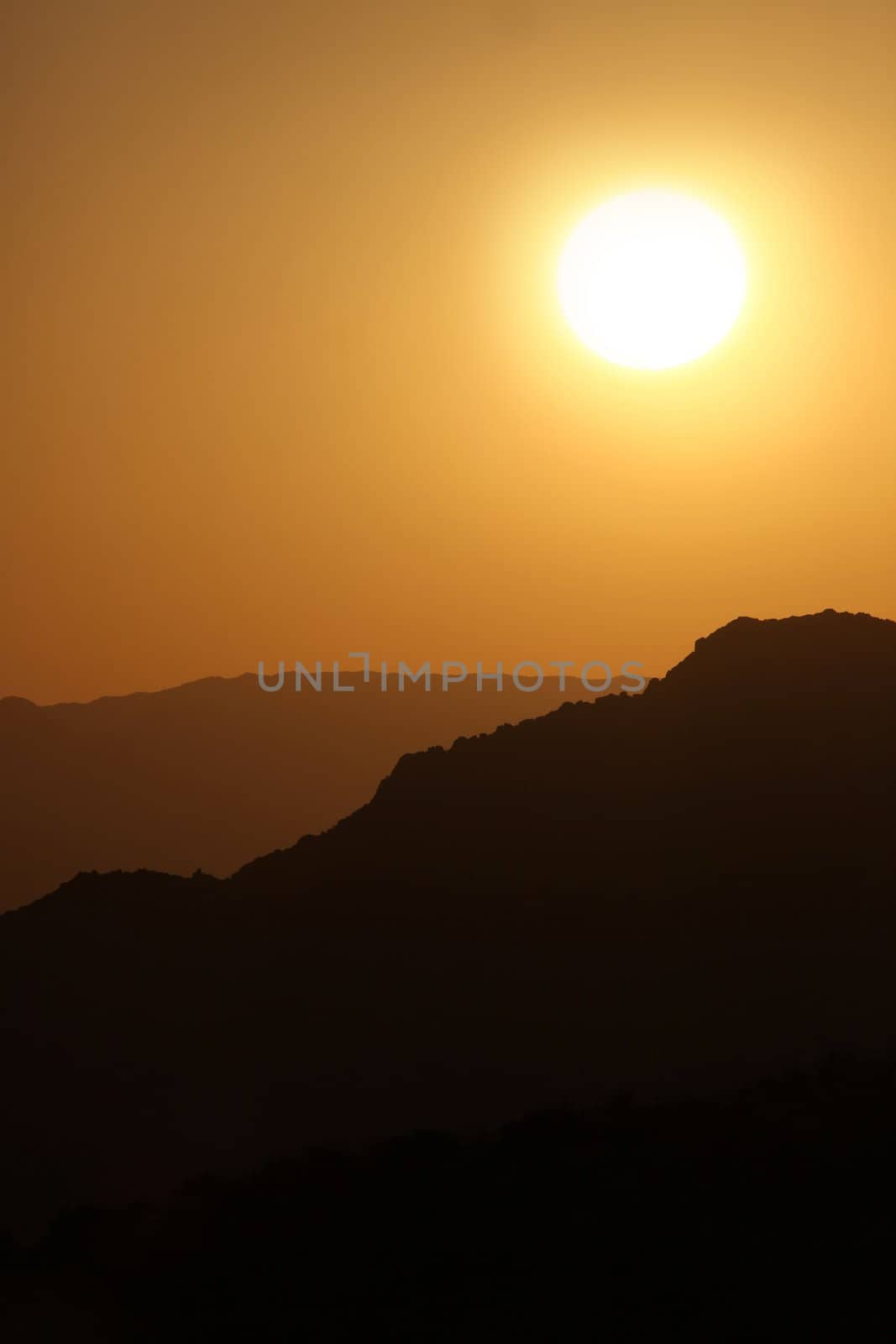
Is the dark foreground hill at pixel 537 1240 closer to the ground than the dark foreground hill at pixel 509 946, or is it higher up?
closer to the ground

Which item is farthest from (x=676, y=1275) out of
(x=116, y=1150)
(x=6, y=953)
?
(x=6, y=953)

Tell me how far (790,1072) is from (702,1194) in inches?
251

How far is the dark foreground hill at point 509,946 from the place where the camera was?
53.8 meters

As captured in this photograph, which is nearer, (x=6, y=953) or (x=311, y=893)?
(x=311, y=893)

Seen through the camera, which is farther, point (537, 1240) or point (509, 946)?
point (509, 946)

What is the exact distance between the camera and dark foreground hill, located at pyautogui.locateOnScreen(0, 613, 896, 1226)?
2120 inches

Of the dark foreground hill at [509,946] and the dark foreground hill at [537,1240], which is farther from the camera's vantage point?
the dark foreground hill at [509,946]

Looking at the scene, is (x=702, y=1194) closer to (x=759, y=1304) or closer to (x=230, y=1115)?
(x=759, y=1304)

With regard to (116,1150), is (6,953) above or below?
above

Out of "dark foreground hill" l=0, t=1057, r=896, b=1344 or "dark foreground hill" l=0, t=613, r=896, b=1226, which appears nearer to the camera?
"dark foreground hill" l=0, t=1057, r=896, b=1344

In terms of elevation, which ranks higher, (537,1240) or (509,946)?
(509,946)

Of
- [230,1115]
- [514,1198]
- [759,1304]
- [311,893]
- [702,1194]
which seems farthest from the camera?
[311,893]

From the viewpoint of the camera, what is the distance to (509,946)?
6009 cm

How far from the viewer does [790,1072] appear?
160 ft
